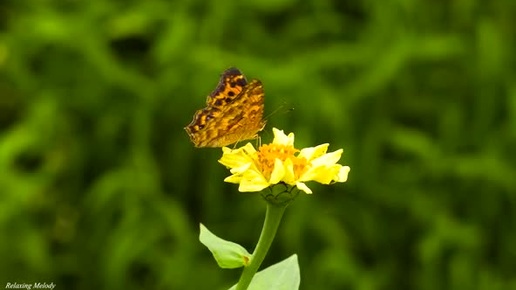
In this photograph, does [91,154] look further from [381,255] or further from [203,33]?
[381,255]

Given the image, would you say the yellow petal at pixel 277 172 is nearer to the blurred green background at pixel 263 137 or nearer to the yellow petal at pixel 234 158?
A: the yellow petal at pixel 234 158

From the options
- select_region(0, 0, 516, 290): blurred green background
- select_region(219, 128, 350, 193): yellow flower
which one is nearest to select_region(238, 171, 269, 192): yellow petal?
select_region(219, 128, 350, 193): yellow flower

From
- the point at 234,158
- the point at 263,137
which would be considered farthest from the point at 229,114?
the point at 263,137

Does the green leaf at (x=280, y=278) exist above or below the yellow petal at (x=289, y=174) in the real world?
below

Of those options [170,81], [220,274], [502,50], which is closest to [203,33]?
[170,81]

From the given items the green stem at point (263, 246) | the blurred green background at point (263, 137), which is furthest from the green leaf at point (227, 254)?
the blurred green background at point (263, 137)

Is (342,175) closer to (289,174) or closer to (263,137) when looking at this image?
(289,174)

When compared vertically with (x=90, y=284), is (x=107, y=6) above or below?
above

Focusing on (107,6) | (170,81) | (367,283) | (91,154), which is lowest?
(367,283)
